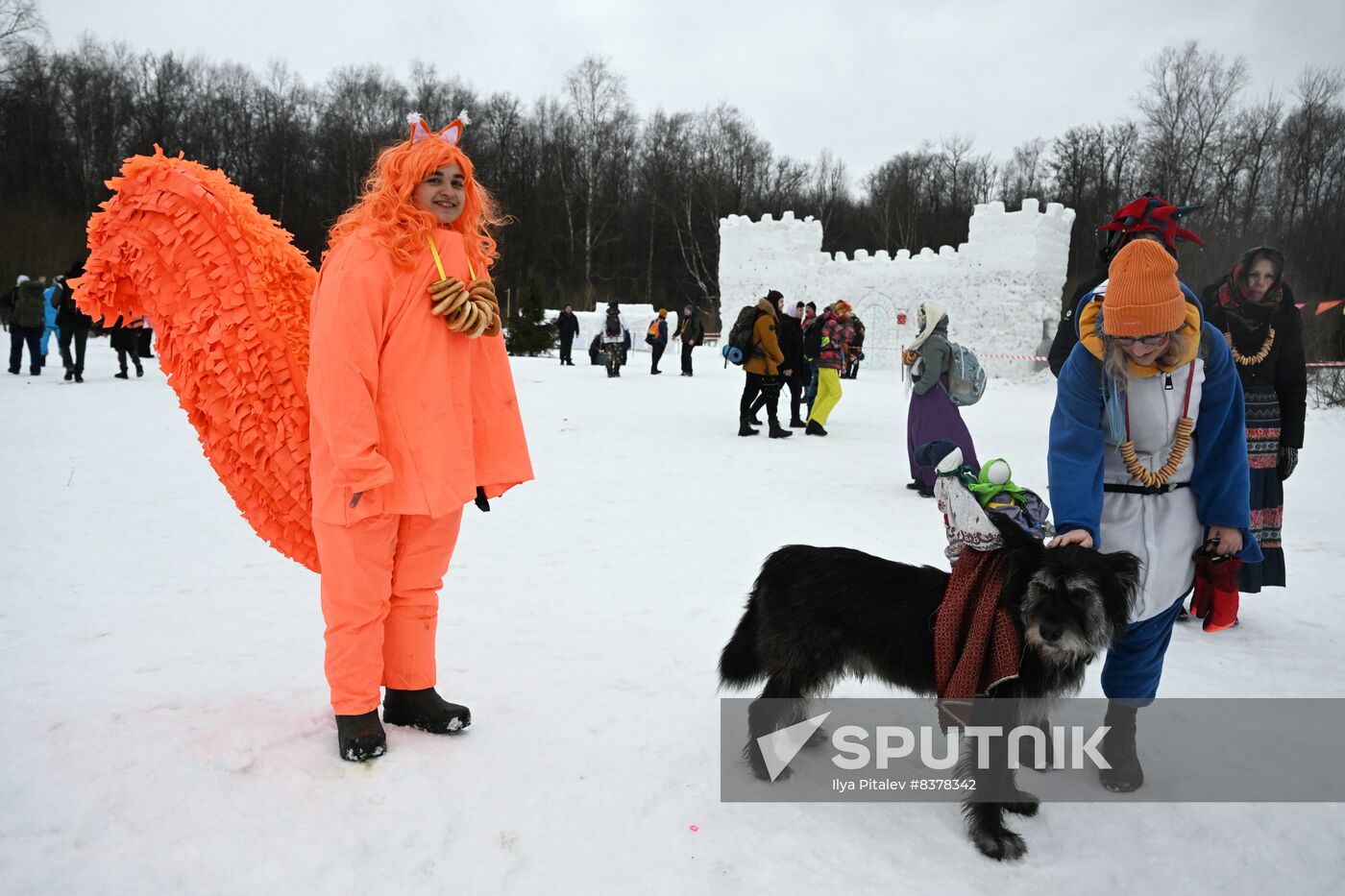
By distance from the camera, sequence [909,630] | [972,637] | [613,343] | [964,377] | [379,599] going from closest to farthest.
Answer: [972,637], [909,630], [379,599], [964,377], [613,343]

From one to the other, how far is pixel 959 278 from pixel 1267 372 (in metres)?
19.9

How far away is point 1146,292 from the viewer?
262 cm

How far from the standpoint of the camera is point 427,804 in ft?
8.73

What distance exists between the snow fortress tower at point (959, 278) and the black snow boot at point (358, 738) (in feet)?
70.2

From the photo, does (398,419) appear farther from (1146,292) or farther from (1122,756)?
(1122,756)

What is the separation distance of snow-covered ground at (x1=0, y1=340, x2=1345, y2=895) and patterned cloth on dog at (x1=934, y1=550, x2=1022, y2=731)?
1.67ft

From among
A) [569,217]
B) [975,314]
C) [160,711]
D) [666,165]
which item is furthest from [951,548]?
[666,165]

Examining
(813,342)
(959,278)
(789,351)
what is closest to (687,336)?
(813,342)

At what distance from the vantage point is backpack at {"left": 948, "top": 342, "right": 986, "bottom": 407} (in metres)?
7.21

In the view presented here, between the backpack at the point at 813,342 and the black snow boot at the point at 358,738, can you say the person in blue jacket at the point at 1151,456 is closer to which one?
the black snow boot at the point at 358,738

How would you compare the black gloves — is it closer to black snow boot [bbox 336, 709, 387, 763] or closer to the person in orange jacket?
the person in orange jacket

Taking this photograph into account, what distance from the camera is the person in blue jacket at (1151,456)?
277 cm

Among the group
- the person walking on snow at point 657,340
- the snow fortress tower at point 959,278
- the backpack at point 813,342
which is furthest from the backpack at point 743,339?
the snow fortress tower at point 959,278

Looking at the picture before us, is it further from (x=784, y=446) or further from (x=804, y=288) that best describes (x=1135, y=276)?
(x=804, y=288)
